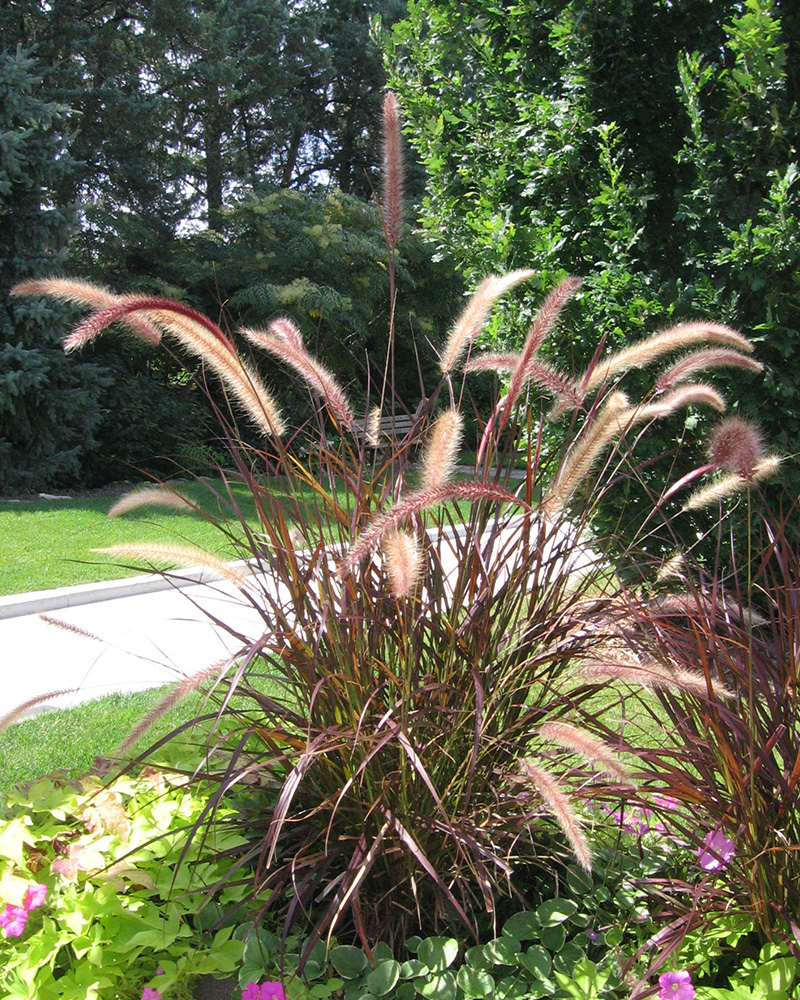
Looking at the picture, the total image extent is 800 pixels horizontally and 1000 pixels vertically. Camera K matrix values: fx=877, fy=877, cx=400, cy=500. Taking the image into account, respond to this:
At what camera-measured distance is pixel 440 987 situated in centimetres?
157

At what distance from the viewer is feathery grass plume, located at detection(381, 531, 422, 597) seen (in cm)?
135

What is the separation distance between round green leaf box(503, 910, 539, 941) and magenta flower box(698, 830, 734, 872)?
1.13ft

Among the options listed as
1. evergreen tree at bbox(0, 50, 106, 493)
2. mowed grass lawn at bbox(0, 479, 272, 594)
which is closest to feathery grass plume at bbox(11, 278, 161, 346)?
mowed grass lawn at bbox(0, 479, 272, 594)

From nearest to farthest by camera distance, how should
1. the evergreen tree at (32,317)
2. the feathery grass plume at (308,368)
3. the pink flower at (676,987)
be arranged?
the pink flower at (676,987), the feathery grass plume at (308,368), the evergreen tree at (32,317)

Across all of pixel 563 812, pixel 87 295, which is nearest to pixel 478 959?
pixel 563 812

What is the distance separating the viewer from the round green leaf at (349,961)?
5.33 ft

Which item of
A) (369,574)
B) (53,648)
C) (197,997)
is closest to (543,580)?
(369,574)

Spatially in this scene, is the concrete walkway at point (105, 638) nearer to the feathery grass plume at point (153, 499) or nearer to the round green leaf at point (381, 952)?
the feathery grass plume at point (153, 499)

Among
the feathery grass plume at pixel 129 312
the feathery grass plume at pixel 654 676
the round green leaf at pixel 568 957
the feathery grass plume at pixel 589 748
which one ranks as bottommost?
the round green leaf at pixel 568 957

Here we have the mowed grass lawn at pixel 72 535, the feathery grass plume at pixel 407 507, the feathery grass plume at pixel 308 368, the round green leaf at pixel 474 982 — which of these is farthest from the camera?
the mowed grass lawn at pixel 72 535

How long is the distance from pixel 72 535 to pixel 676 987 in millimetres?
7790

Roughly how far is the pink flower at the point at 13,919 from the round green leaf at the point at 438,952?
75 centimetres

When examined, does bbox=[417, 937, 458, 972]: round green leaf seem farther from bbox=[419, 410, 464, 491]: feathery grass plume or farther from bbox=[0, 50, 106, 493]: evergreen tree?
bbox=[0, 50, 106, 493]: evergreen tree

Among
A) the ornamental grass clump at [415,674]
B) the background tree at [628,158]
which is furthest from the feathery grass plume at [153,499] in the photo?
the background tree at [628,158]
